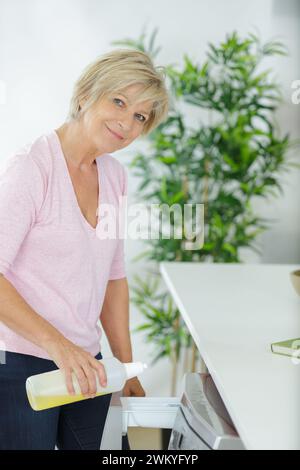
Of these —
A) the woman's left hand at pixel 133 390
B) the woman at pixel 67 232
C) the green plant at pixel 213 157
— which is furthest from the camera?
the green plant at pixel 213 157

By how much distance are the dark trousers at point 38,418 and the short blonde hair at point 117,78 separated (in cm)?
43

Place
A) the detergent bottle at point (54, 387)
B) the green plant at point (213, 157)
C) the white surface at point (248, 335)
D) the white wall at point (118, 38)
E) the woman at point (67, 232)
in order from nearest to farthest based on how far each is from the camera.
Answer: the white surface at point (248, 335), the detergent bottle at point (54, 387), the woman at point (67, 232), the white wall at point (118, 38), the green plant at point (213, 157)

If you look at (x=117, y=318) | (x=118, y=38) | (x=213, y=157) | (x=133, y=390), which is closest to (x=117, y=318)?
(x=117, y=318)

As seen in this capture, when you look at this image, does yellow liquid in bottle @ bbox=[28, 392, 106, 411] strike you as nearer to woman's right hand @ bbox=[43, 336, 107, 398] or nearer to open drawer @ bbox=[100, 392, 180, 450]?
woman's right hand @ bbox=[43, 336, 107, 398]

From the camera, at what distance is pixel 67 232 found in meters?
1.04

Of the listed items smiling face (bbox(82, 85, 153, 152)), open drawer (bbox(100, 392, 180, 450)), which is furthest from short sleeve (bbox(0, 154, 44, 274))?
open drawer (bbox(100, 392, 180, 450))

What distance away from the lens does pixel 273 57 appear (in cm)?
228

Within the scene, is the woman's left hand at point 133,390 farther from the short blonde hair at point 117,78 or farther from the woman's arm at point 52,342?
the short blonde hair at point 117,78

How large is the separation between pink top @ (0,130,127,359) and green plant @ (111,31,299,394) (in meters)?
0.99

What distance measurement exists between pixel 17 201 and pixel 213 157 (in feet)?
4.00

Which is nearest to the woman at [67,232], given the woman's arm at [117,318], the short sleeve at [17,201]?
the short sleeve at [17,201]

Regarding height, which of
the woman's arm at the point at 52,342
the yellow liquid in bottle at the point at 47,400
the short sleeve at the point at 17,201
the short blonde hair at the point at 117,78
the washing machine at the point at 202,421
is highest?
the short blonde hair at the point at 117,78

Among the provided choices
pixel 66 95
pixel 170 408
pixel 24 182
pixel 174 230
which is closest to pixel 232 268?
pixel 174 230

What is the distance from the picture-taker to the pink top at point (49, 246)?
0.96 m
